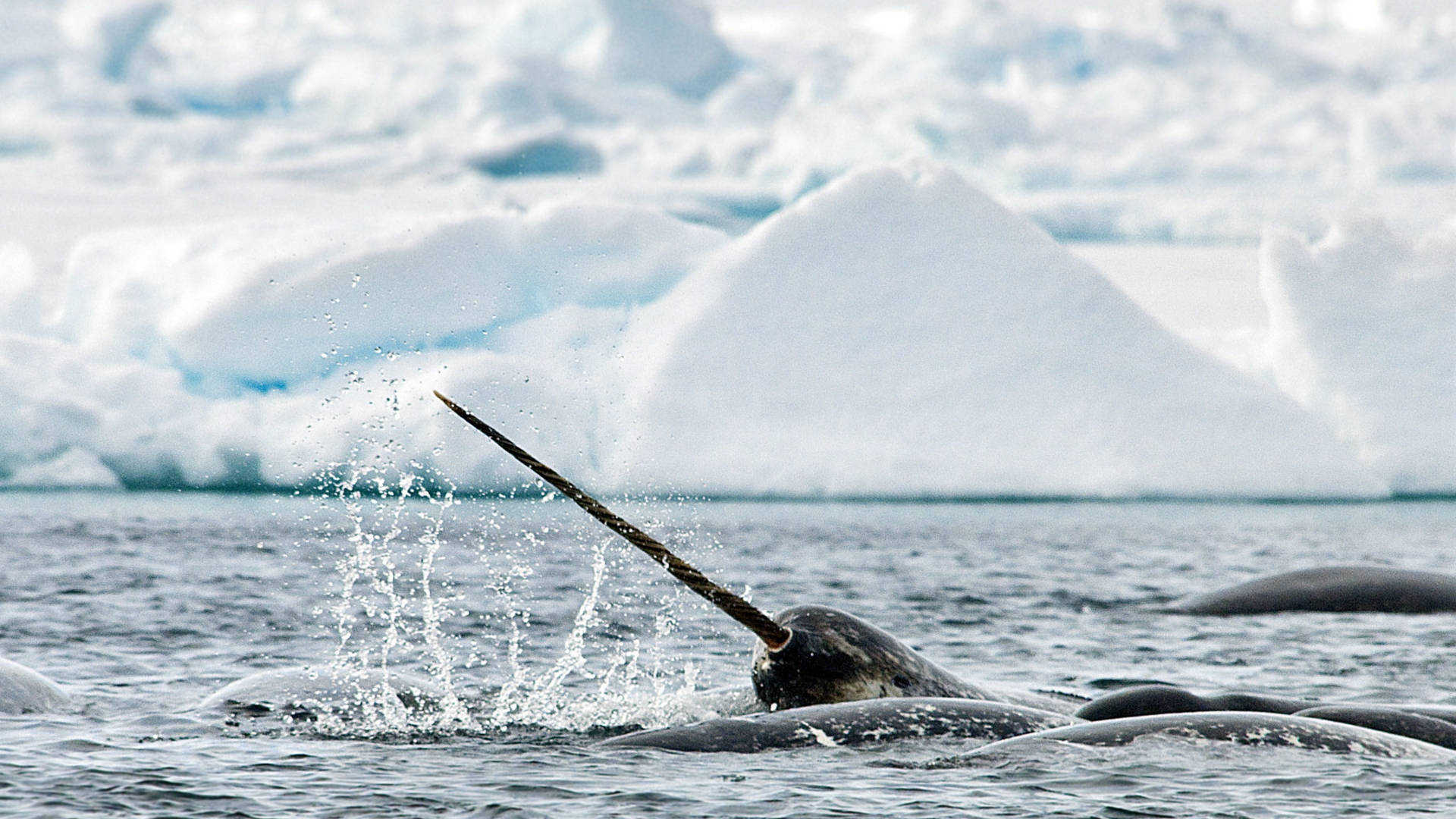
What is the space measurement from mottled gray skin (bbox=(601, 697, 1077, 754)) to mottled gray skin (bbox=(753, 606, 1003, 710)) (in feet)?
1.03

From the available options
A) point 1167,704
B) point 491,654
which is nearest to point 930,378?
point 491,654

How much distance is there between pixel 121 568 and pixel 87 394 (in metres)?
8.38

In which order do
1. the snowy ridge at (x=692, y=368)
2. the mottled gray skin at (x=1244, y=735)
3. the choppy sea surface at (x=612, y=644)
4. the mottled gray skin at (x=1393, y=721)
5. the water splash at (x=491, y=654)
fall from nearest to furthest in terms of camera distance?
the choppy sea surface at (x=612, y=644), the mottled gray skin at (x=1244, y=735), the mottled gray skin at (x=1393, y=721), the water splash at (x=491, y=654), the snowy ridge at (x=692, y=368)

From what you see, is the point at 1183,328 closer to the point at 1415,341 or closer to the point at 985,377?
the point at 1415,341

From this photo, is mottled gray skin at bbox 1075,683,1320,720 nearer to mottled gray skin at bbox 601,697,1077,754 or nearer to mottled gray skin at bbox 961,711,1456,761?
mottled gray skin at bbox 601,697,1077,754

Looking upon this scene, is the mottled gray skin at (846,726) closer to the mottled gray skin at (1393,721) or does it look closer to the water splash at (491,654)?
the water splash at (491,654)

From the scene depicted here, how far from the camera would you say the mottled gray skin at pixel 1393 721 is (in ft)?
26.8

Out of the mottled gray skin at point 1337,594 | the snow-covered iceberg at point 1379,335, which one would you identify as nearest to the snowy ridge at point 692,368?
the snow-covered iceberg at point 1379,335

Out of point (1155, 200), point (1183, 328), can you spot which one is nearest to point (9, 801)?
point (1183, 328)

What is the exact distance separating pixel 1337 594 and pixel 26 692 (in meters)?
11.3

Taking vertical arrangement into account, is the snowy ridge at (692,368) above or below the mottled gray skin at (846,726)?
above

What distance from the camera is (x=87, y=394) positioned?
25.3 metres

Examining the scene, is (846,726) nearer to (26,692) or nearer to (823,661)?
(823,661)

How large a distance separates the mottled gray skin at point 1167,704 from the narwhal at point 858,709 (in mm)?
102
